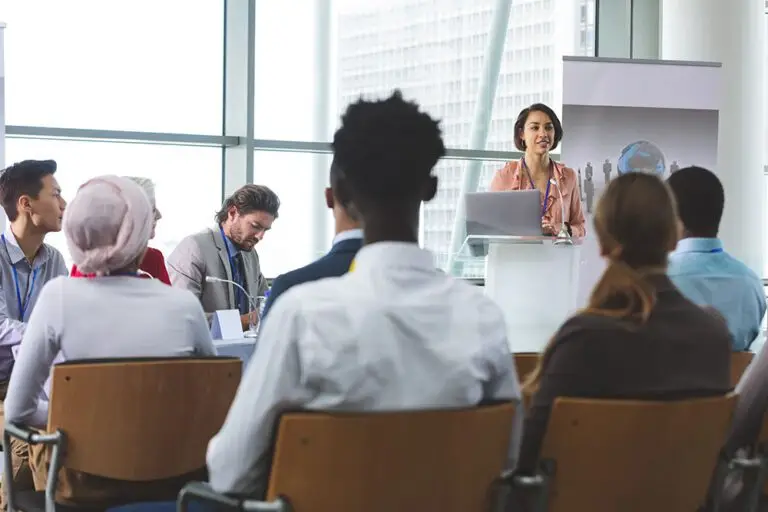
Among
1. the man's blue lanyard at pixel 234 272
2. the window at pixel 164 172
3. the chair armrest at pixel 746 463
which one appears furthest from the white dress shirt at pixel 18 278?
the window at pixel 164 172

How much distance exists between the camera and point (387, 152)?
1.81 metres

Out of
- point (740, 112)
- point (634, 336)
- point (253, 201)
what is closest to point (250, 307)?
point (253, 201)

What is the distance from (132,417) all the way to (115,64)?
515 centimetres

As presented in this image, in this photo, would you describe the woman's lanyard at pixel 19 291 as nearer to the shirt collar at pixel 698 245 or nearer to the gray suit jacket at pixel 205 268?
the gray suit jacket at pixel 205 268

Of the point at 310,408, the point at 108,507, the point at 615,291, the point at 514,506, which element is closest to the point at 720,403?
the point at 615,291

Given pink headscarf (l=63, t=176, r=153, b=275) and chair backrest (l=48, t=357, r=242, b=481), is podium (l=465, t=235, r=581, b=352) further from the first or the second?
chair backrest (l=48, t=357, r=242, b=481)

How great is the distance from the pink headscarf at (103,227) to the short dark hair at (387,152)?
994 millimetres

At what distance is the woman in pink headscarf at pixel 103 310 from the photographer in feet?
8.17

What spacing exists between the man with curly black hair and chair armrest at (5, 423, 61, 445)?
2.30 ft

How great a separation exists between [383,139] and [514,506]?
0.87 meters

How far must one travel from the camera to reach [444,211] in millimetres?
8211

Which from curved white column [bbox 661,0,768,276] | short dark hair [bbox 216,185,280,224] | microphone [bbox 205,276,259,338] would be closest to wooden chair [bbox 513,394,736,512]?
microphone [bbox 205,276,259,338]

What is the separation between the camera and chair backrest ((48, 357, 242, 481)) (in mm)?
2299

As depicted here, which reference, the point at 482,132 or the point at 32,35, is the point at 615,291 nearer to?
the point at 32,35
